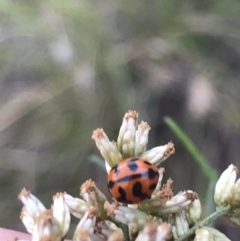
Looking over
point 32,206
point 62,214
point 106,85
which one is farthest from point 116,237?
point 106,85

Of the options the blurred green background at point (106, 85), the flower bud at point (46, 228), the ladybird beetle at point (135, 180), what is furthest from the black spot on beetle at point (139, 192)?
the blurred green background at point (106, 85)

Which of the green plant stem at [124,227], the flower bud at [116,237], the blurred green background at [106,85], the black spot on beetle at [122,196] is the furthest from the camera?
the blurred green background at [106,85]

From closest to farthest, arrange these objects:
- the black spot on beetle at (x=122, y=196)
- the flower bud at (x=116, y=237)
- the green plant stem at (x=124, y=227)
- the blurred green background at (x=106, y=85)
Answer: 1. the flower bud at (x=116, y=237)
2. the green plant stem at (x=124, y=227)
3. the black spot on beetle at (x=122, y=196)
4. the blurred green background at (x=106, y=85)

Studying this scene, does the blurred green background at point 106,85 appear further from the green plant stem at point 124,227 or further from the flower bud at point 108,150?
A: the green plant stem at point 124,227

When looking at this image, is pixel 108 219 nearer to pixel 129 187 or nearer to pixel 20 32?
pixel 129 187

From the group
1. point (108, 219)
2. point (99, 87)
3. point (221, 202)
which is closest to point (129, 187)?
point (108, 219)

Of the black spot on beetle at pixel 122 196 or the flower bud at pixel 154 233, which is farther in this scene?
the black spot on beetle at pixel 122 196
